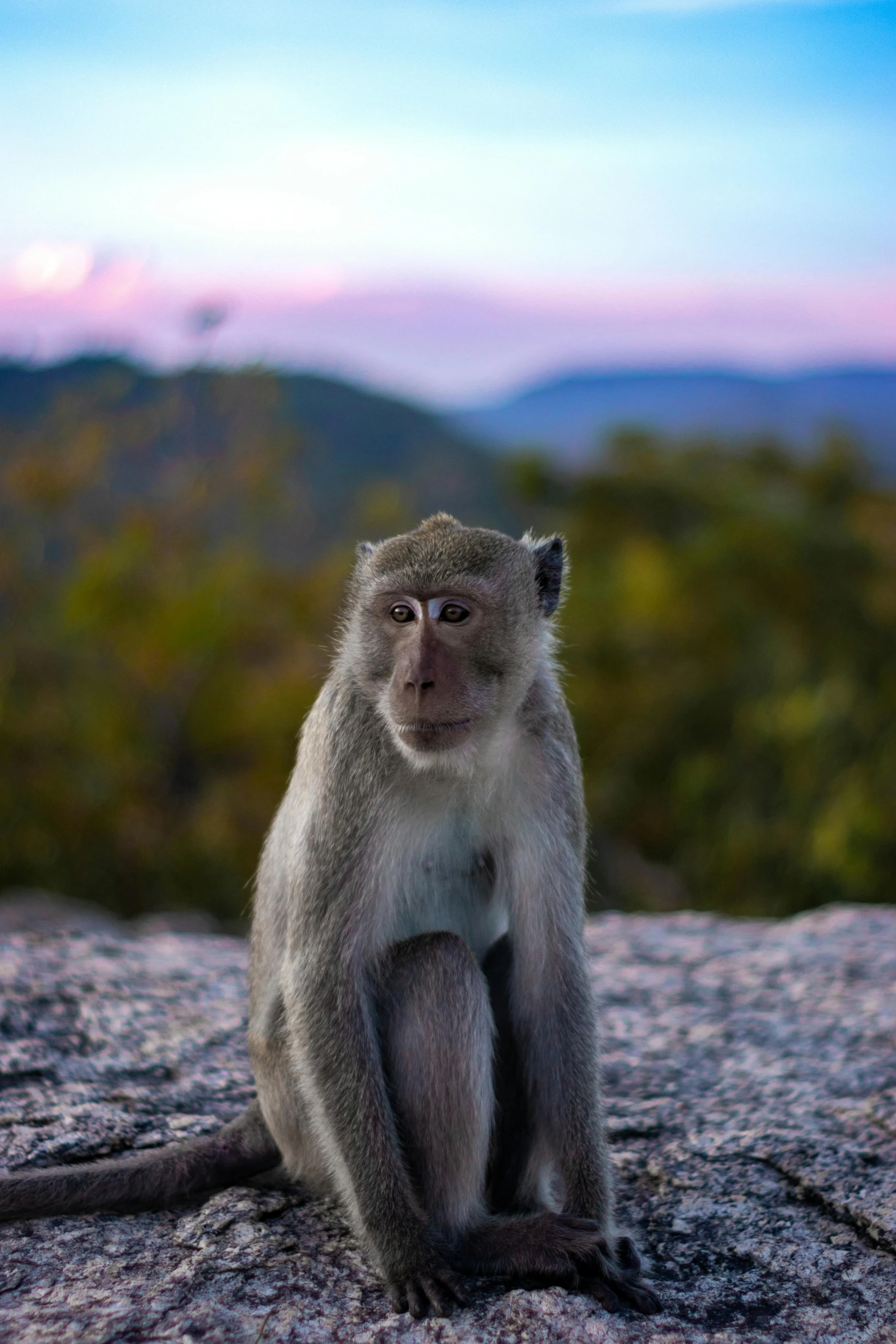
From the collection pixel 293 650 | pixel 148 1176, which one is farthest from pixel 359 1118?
pixel 293 650

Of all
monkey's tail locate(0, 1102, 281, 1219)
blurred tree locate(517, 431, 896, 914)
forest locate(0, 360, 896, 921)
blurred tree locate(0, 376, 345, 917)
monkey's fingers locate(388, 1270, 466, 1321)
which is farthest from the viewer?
blurred tree locate(0, 376, 345, 917)

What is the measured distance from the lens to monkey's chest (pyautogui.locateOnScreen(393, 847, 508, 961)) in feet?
11.7

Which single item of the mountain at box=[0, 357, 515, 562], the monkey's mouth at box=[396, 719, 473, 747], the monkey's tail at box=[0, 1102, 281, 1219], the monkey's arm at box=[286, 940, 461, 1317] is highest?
the mountain at box=[0, 357, 515, 562]

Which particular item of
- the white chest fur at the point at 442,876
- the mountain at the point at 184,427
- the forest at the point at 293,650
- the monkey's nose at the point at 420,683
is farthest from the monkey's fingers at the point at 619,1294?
the mountain at the point at 184,427

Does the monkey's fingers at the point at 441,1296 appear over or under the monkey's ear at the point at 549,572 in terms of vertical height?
under

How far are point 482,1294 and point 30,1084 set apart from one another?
6.27ft

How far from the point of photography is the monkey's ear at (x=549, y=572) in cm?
378

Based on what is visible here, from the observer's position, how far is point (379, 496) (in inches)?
808

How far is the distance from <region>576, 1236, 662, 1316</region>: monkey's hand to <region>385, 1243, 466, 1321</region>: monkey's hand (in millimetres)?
351

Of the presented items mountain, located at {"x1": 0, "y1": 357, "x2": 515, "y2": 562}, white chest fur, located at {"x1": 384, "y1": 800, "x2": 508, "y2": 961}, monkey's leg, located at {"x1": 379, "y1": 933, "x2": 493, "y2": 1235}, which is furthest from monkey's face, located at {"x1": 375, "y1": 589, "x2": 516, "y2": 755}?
mountain, located at {"x1": 0, "y1": 357, "x2": 515, "y2": 562}

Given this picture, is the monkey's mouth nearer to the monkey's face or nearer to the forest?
the monkey's face

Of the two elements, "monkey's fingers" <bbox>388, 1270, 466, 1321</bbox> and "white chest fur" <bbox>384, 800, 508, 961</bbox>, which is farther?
"white chest fur" <bbox>384, 800, 508, 961</bbox>

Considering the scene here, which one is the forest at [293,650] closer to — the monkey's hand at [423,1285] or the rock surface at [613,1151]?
the rock surface at [613,1151]

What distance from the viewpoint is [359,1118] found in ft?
11.0
